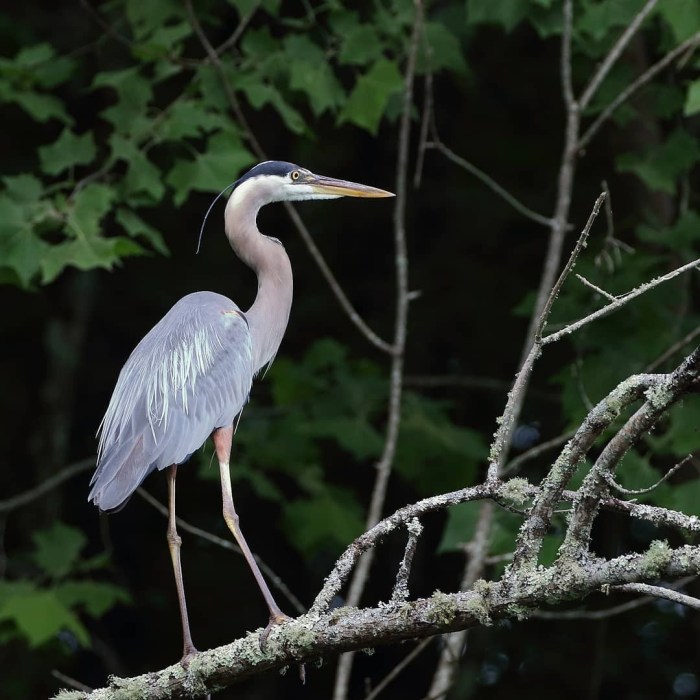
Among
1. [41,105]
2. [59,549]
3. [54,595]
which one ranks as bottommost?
[54,595]

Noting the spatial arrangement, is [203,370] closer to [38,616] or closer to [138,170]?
[138,170]

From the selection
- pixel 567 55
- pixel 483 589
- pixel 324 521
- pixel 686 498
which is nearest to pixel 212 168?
pixel 567 55

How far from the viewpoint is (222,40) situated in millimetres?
5922

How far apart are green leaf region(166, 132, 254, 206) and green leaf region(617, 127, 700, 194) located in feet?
5.45

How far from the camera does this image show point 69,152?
507cm

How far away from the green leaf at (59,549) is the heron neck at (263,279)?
205 cm

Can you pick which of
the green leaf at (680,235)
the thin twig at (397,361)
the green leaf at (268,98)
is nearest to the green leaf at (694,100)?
the green leaf at (680,235)

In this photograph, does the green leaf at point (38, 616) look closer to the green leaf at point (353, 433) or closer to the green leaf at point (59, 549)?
the green leaf at point (59, 549)

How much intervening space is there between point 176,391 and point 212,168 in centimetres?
138

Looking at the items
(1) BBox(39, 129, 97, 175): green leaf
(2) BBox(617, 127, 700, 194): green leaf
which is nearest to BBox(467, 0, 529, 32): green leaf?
(2) BBox(617, 127, 700, 194): green leaf

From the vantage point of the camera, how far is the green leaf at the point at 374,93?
16.0 ft

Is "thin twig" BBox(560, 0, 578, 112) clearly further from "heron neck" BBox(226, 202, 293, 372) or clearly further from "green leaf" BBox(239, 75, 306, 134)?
"heron neck" BBox(226, 202, 293, 372)

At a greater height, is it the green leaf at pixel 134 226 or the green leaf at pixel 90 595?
the green leaf at pixel 134 226

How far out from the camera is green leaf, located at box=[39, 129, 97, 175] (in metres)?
5.04
